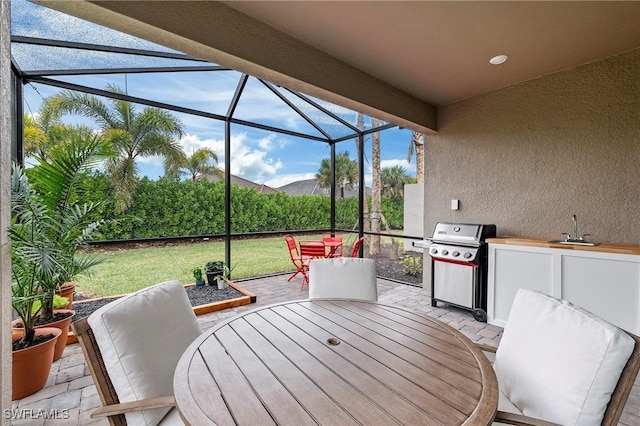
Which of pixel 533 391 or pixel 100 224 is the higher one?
pixel 100 224

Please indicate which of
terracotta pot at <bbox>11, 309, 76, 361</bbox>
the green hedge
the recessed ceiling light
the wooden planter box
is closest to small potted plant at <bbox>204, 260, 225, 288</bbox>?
the wooden planter box

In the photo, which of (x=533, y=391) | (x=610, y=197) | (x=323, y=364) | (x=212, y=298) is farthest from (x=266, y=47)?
(x=610, y=197)

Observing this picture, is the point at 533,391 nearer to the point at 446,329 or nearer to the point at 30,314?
the point at 446,329

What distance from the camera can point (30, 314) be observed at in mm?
2078

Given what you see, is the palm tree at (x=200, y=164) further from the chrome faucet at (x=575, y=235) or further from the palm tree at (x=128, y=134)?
the chrome faucet at (x=575, y=235)

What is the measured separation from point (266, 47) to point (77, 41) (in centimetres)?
208

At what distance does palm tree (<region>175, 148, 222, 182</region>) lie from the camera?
606cm

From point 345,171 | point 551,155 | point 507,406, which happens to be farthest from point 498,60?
point 345,171

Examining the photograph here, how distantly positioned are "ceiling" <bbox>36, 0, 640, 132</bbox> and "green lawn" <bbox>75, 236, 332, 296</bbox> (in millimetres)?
3515

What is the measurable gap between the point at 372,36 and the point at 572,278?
3007mm

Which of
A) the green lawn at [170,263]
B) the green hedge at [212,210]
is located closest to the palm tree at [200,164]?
the green hedge at [212,210]

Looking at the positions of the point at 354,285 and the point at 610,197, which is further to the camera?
the point at 610,197

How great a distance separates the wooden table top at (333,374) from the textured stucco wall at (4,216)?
0.92 m

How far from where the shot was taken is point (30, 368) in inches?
78.2
